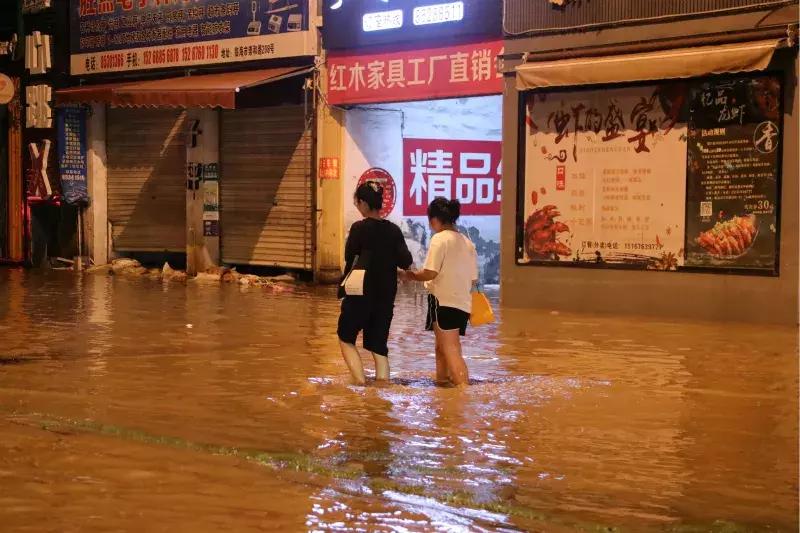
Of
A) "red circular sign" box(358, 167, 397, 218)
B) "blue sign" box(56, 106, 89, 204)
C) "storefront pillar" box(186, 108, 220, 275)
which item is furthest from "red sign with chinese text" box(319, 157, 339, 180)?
"blue sign" box(56, 106, 89, 204)

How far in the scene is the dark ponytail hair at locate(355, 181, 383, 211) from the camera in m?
7.90

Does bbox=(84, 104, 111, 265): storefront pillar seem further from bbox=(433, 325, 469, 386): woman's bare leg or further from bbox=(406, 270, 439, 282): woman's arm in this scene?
bbox=(406, 270, 439, 282): woman's arm

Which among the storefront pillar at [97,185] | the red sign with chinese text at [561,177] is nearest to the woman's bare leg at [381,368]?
the red sign with chinese text at [561,177]

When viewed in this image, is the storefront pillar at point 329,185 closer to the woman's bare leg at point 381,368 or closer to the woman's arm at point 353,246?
the woman's bare leg at point 381,368

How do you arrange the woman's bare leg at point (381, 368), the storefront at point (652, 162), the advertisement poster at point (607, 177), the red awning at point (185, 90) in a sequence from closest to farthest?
1. the woman's bare leg at point (381, 368)
2. the storefront at point (652, 162)
3. the advertisement poster at point (607, 177)
4. the red awning at point (185, 90)

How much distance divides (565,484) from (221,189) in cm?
1451

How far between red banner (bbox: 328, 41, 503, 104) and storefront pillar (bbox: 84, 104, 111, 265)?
235 inches

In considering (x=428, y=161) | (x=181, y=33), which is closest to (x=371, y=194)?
(x=428, y=161)

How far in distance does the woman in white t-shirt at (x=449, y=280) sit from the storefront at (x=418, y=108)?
7.37m

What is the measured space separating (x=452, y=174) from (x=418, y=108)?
1.24 metres

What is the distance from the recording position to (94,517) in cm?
492

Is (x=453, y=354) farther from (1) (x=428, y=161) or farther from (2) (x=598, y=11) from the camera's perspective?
(1) (x=428, y=161)

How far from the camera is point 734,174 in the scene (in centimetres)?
1240

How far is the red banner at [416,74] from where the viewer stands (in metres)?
15.2
